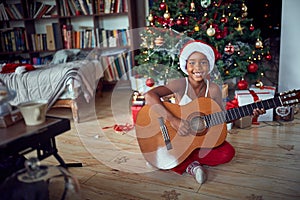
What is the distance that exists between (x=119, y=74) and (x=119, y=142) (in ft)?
5.62

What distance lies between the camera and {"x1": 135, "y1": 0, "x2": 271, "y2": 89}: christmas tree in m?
2.71

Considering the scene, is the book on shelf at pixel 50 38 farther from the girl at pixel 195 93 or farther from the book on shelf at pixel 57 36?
the girl at pixel 195 93

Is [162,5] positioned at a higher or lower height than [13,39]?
higher

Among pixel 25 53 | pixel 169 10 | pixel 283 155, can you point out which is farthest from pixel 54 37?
pixel 283 155

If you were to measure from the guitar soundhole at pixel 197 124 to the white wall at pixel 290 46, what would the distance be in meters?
1.81

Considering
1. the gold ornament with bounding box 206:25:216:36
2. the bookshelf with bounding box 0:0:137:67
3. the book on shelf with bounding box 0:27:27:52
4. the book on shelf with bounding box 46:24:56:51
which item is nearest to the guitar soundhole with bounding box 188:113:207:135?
the gold ornament with bounding box 206:25:216:36

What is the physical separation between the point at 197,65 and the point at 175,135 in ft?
1.45

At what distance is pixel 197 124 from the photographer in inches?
64.2

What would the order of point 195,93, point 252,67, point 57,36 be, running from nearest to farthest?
point 195,93, point 252,67, point 57,36

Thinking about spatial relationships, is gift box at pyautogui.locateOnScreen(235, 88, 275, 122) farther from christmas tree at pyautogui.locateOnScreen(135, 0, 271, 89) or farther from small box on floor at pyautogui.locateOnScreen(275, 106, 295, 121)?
christmas tree at pyautogui.locateOnScreen(135, 0, 271, 89)

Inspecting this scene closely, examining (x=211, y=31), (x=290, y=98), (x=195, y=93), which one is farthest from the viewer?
(x=211, y=31)

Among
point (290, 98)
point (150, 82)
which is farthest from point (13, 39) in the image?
point (290, 98)

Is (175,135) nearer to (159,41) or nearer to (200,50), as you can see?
(200,50)

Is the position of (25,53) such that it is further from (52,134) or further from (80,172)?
(52,134)
